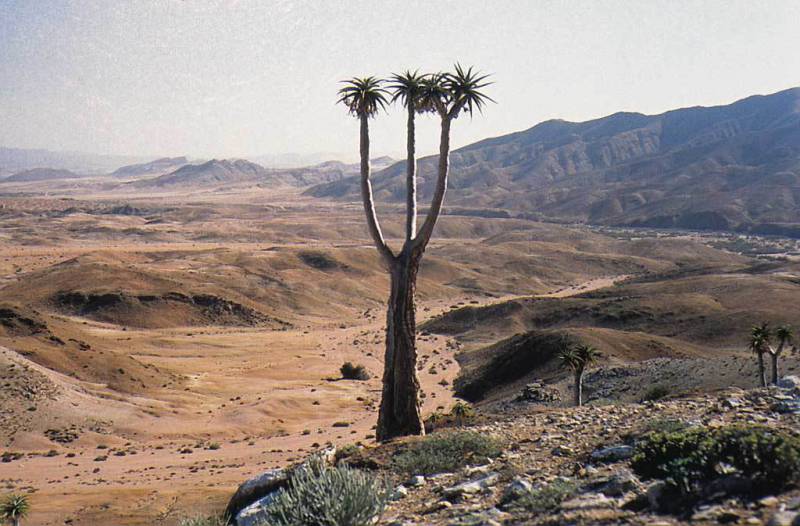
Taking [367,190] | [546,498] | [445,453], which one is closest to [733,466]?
[546,498]

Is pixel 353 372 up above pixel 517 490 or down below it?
below

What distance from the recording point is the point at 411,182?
1558 centimetres

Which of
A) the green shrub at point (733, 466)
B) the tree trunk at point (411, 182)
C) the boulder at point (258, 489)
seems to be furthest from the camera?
the tree trunk at point (411, 182)

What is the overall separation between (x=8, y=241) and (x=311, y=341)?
83070 mm

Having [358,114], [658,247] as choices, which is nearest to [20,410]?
[358,114]

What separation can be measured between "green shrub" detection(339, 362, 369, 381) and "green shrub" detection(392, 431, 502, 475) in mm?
30719

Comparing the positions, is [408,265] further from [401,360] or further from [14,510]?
[14,510]

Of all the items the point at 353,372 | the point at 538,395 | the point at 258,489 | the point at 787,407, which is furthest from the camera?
the point at 353,372

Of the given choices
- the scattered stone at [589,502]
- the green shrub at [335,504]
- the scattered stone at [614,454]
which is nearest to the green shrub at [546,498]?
the scattered stone at [589,502]

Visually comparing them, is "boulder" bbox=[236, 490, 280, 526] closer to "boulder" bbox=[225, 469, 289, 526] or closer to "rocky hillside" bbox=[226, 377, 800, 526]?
"rocky hillside" bbox=[226, 377, 800, 526]

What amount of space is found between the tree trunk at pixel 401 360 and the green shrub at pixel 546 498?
6.99m

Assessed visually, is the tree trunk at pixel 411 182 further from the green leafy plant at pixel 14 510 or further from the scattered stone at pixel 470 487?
the green leafy plant at pixel 14 510

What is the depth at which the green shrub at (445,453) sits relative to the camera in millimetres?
10375

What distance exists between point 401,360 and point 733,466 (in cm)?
912
